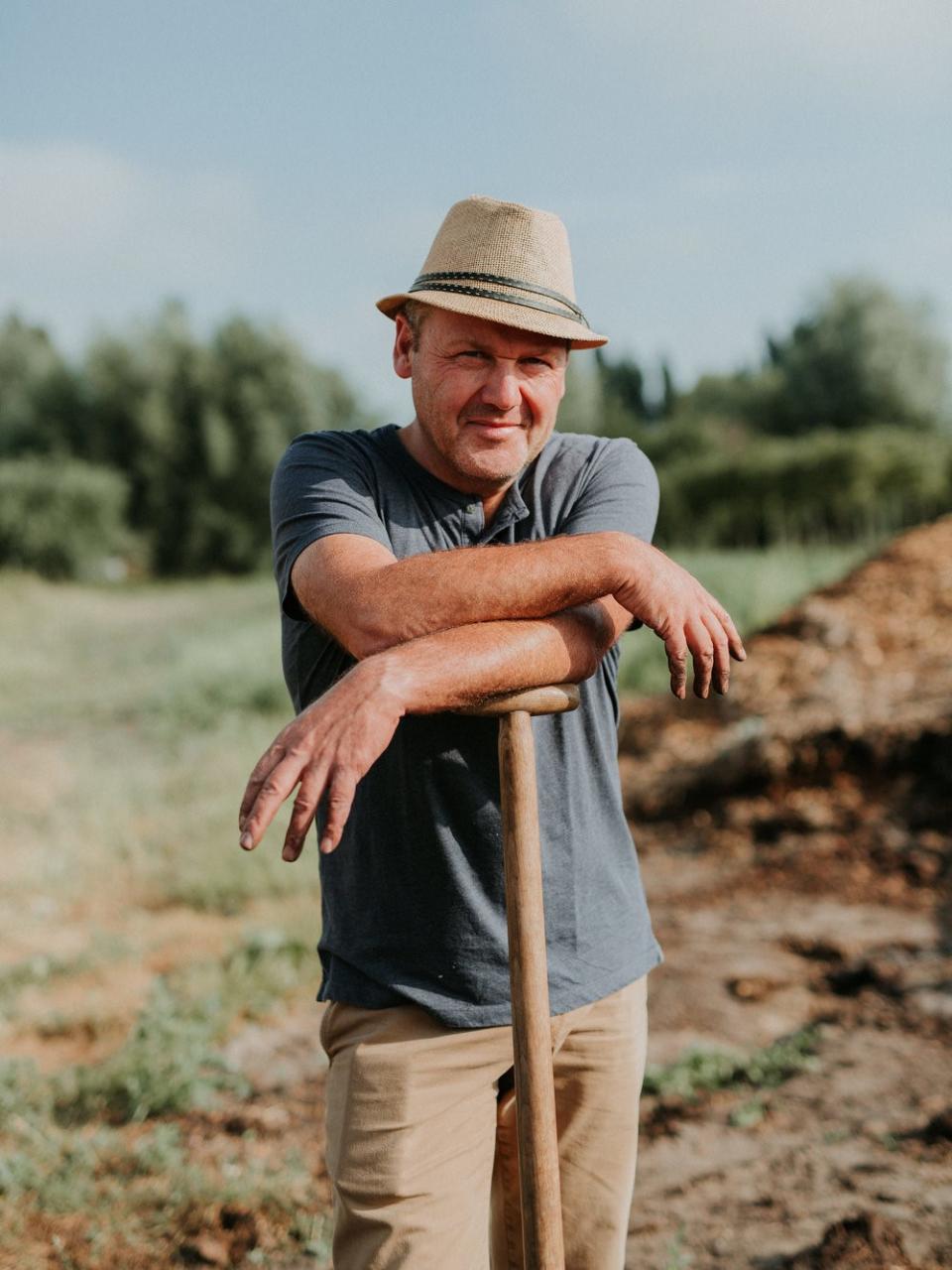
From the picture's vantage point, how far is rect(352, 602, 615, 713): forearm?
5.59ft

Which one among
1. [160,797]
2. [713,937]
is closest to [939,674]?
[713,937]


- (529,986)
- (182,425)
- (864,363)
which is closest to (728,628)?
(529,986)

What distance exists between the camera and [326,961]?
2098mm

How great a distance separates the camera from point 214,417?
33.7 m

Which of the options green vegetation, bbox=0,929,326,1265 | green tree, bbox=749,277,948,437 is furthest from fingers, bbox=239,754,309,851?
green tree, bbox=749,277,948,437

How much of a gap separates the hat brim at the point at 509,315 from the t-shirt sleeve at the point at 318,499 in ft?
1.00

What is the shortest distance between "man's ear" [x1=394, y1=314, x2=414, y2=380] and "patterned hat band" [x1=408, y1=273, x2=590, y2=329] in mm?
108

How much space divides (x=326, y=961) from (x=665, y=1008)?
2.95m

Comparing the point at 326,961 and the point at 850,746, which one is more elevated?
the point at 326,961

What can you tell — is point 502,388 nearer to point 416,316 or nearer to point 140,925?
point 416,316

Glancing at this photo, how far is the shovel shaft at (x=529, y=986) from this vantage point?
5.79 feet

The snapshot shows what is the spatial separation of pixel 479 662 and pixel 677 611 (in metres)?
0.34

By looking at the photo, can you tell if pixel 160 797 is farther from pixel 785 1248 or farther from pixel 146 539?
pixel 146 539

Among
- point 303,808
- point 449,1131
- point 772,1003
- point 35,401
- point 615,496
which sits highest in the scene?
point 35,401
